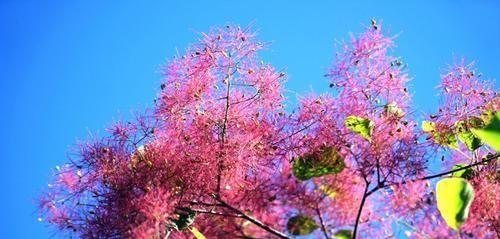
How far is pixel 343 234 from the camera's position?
225 centimetres

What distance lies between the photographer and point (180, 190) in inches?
96.6

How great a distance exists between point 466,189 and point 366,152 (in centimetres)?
Result: 52

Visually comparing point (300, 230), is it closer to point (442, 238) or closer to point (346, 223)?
point (346, 223)

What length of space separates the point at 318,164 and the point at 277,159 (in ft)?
0.81

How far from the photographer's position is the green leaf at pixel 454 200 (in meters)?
1.90

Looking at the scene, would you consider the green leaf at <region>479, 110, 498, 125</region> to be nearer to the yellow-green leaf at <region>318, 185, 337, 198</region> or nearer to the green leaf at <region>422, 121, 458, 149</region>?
the green leaf at <region>422, 121, 458, 149</region>

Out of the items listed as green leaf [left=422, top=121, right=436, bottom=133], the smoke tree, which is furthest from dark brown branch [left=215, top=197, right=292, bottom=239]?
green leaf [left=422, top=121, right=436, bottom=133]

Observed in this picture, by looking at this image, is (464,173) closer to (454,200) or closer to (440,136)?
(440,136)

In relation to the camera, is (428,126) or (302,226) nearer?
(302,226)

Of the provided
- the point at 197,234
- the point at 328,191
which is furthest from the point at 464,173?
the point at 197,234

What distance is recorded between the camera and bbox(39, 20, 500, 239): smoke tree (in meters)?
2.26

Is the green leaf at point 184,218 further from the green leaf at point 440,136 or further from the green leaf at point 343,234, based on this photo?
the green leaf at point 440,136

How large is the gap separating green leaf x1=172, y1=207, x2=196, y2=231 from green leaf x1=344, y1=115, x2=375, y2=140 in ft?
1.96

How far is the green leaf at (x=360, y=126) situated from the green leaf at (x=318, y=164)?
10 cm
